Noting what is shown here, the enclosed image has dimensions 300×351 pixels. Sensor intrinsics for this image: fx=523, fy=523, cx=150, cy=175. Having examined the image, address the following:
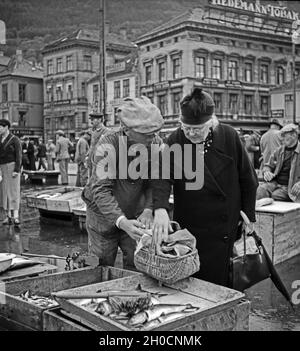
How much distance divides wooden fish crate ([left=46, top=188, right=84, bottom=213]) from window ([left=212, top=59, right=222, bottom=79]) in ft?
127

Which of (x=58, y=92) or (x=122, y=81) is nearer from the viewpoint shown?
(x=58, y=92)

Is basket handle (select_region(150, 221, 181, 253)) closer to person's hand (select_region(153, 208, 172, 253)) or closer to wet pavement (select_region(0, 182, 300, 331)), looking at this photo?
person's hand (select_region(153, 208, 172, 253))

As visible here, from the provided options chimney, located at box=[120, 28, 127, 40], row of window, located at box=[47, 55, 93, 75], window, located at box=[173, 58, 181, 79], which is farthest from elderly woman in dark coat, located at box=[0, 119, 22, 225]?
window, located at box=[173, 58, 181, 79]

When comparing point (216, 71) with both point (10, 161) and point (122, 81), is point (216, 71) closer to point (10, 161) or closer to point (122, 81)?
point (122, 81)

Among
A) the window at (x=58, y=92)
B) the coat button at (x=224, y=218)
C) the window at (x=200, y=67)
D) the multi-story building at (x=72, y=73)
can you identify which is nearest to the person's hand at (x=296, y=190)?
the coat button at (x=224, y=218)

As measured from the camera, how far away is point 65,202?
9.10 m

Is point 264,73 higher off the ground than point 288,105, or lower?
higher

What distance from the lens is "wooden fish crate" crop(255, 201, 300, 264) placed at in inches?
246

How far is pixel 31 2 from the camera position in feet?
36.4

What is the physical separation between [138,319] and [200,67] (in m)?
44.7

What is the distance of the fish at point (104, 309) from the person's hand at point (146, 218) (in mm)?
664

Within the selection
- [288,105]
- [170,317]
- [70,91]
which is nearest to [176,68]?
[70,91]

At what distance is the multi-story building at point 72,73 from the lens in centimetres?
3225
